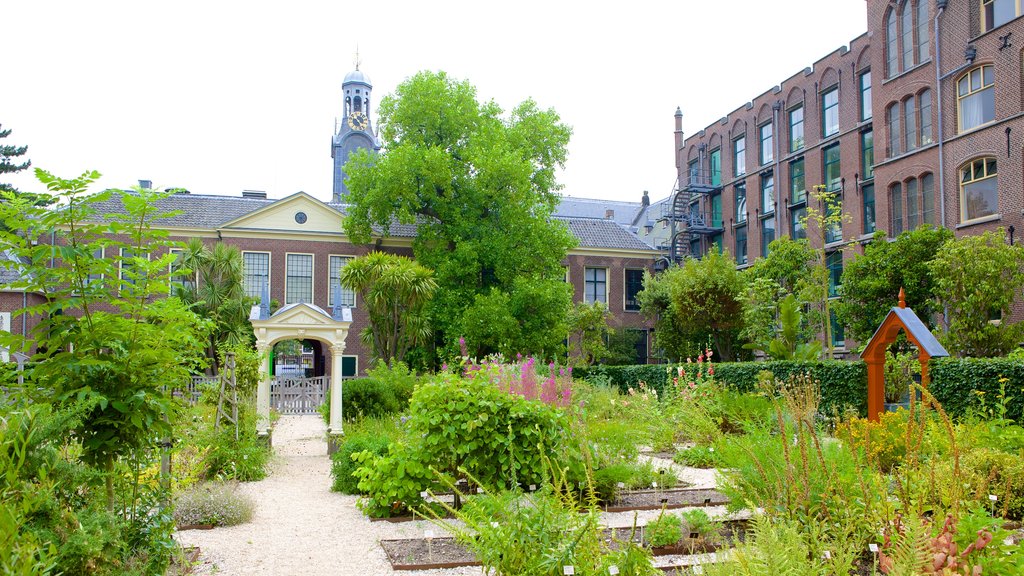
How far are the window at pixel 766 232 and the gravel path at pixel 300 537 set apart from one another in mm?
28896

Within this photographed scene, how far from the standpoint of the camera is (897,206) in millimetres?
28078

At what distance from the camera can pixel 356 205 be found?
3322 centimetres

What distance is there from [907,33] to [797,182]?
27.1ft

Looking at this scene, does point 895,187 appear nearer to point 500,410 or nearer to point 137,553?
point 500,410

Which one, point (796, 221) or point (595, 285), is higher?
point (796, 221)

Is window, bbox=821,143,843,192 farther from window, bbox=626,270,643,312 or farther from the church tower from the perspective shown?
the church tower

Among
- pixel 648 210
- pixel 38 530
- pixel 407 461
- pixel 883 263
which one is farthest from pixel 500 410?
pixel 648 210

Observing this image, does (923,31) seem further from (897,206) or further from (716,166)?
(716,166)

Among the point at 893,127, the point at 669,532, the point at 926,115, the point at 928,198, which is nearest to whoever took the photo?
the point at 669,532

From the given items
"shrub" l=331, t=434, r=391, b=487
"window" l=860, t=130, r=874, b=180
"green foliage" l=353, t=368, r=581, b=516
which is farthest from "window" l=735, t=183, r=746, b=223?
"green foliage" l=353, t=368, r=581, b=516

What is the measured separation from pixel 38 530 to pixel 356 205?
3007 cm

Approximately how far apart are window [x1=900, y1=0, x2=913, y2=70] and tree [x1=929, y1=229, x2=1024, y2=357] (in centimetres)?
945

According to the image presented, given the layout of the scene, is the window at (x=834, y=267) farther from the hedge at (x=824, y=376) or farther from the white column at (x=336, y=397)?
the white column at (x=336, y=397)

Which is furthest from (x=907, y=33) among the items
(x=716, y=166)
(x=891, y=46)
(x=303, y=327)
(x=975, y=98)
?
(x=303, y=327)
